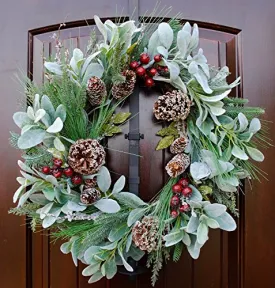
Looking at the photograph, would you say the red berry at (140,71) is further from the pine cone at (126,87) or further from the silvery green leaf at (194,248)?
the silvery green leaf at (194,248)

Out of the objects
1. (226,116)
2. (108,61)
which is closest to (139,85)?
(108,61)

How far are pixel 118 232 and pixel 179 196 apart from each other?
150mm

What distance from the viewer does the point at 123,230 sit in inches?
29.3

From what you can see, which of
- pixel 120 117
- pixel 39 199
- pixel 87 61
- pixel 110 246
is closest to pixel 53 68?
pixel 87 61

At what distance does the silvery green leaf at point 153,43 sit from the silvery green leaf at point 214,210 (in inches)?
13.5

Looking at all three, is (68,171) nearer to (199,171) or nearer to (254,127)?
(199,171)

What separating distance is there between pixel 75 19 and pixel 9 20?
18 centimetres

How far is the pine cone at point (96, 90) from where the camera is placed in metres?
0.72

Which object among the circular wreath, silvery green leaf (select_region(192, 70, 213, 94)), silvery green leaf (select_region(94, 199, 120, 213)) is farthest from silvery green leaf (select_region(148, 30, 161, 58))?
silvery green leaf (select_region(94, 199, 120, 213))

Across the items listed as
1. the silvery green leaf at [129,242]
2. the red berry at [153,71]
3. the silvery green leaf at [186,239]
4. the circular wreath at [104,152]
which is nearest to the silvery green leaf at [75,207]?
the circular wreath at [104,152]

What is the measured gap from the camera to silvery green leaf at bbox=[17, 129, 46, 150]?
675 mm

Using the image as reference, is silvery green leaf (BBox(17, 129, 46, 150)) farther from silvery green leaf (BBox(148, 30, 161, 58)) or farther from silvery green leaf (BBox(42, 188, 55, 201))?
silvery green leaf (BBox(148, 30, 161, 58))

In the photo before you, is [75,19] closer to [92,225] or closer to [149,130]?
[149,130]

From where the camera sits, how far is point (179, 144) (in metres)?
0.76
